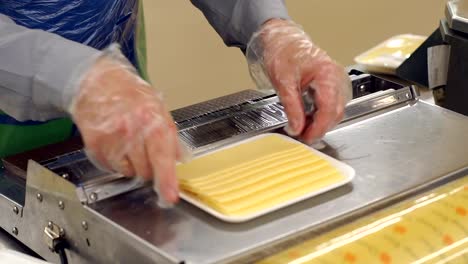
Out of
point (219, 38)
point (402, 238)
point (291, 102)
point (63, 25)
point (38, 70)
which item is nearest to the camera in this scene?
point (402, 238)

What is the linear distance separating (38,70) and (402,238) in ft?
1.88

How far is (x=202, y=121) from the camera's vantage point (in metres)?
1.25

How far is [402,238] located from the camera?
0.90 metres

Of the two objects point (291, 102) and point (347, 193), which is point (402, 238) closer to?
point (347, 193)

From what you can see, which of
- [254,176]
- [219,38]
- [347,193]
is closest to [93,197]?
[254,176]

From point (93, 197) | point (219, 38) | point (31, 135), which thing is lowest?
point (219, 38)

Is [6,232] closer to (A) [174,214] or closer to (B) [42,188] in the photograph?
(B) [42,188]

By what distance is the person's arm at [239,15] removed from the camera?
1.34m

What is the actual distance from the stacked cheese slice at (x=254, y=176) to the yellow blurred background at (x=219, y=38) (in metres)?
1.59

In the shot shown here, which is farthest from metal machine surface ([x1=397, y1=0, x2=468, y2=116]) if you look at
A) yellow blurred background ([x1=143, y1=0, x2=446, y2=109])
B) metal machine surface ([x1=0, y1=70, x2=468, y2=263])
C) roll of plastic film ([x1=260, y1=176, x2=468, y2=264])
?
yellow blurred background ([x1=143, y1=0, x2=446, y2=109])

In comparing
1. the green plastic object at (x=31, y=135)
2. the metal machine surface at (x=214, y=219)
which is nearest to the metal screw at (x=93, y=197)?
the metal machine surface at (x=214, y=219)

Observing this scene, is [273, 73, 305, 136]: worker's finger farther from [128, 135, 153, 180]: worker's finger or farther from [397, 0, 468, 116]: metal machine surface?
[397, 0, 468, 116]: metal machine surface

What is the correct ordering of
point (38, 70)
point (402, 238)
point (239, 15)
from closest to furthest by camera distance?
point (402, 238)
point (38, 70)
point (239, 15)

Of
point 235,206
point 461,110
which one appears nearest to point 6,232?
point 235,206
